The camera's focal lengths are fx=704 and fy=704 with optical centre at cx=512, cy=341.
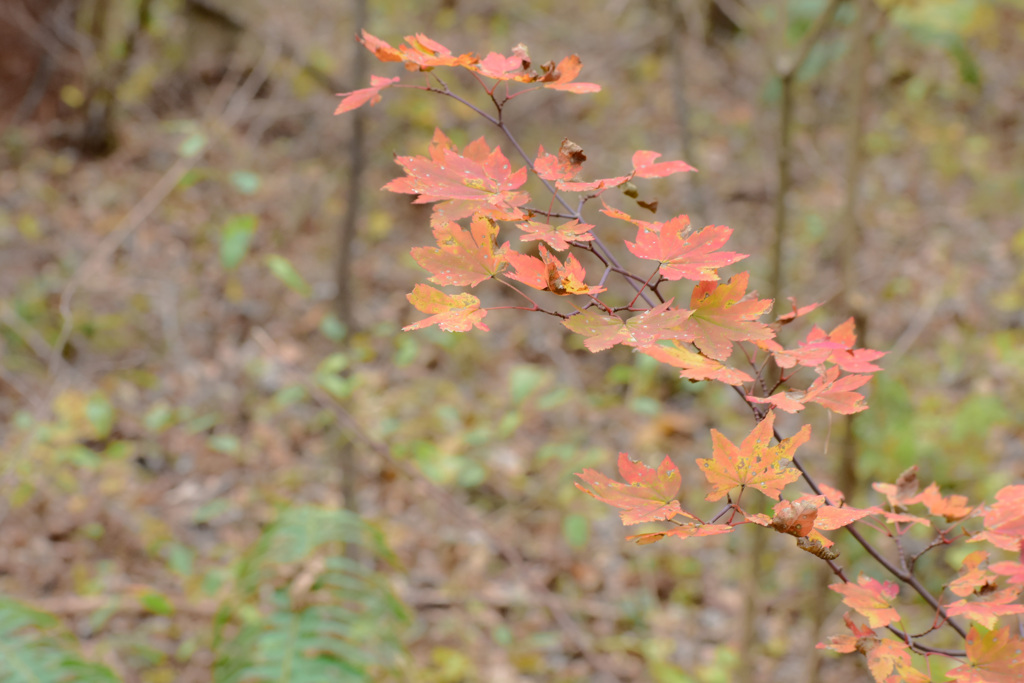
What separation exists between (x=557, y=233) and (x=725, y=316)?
14cm

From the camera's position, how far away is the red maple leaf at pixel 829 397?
51 cm

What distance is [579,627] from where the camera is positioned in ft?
7.58

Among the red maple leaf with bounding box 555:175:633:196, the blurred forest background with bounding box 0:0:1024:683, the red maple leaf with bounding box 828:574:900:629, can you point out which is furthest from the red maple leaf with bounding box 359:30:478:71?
the blurred forest background with bounding box 0:0:1024:683

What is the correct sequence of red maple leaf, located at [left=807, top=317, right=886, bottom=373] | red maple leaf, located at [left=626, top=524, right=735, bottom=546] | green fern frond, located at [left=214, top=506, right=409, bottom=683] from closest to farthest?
red maple leaf, located at [left=626, top=524, right=735, bottom=546] < red maple leaf, located at [left=807, top=317, right=886, bottom=373] < green fern frond, located at [left=214, top=506, right=409, bottom=683]

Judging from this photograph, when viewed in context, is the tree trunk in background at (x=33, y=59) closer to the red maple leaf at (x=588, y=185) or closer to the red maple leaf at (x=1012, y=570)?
the red maple leaf at (x=588, y=185)

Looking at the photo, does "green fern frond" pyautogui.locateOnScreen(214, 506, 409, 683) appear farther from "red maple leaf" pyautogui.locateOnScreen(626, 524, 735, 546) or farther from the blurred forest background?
"red maple leaf" pyautogui.locateOnScreen(626, 524, 735, 546)

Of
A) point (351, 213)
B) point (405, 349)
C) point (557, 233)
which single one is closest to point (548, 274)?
point (557, 233)

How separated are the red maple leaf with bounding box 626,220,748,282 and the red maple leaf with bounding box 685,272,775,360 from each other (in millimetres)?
17

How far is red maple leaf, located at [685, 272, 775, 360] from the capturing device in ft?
1.71

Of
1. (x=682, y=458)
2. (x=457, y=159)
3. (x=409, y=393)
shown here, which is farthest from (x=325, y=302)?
(x=457, y=159)

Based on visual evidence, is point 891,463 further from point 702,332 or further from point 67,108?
point 67,108

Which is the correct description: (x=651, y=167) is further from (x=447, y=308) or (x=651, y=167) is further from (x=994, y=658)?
(x=994, y=658)

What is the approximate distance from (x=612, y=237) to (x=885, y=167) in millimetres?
2146

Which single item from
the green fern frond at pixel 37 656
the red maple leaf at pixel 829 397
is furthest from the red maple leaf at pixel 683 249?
the green fern frond at pixel 37 656
